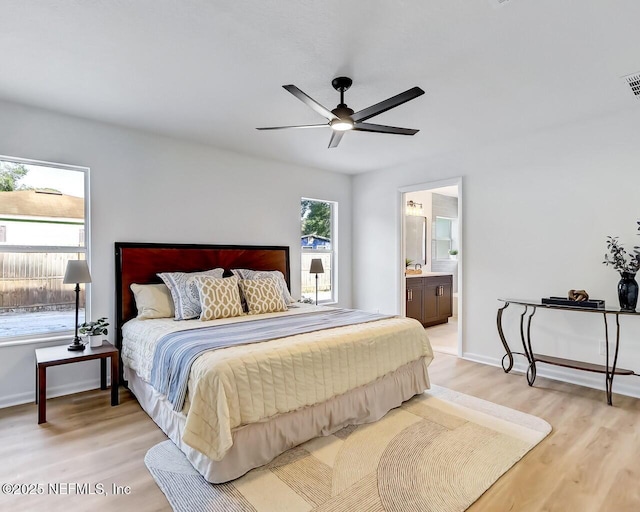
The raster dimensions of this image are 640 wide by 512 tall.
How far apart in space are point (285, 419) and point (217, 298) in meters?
1.45

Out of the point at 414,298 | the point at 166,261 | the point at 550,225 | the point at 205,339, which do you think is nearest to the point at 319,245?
the point at 414,298

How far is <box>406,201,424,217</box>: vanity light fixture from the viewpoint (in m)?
6.84

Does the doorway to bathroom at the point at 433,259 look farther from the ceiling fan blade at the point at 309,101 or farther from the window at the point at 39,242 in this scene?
the window at the point at 39,242

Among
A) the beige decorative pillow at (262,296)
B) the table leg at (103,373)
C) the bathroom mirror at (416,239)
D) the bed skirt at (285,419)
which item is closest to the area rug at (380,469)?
the bed skirt at (285,419)

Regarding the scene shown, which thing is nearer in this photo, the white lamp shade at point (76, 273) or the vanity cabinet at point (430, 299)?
the white lamp shade at point (76, 273)

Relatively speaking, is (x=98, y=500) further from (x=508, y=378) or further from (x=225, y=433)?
(x=508, y=378)

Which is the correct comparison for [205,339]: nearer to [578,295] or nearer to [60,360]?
[60,360]

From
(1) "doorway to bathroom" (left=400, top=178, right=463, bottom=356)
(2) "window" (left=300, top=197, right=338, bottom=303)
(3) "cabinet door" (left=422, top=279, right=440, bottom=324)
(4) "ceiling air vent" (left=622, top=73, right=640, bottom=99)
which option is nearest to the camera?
(4) "ceiling air vent" (left=622, top=73, right=640, bottom=99)

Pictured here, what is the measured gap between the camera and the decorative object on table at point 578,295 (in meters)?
3.22

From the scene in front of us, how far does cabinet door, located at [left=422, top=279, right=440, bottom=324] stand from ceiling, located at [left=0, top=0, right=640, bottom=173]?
2982 millimetres

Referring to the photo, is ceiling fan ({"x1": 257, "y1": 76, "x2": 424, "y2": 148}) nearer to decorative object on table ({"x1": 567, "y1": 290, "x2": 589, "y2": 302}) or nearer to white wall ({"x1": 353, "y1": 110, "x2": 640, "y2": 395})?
white wall ({"x1": 353, "y1": 110, "x2": 640, "y2": 395})

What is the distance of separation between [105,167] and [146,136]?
1.79ft

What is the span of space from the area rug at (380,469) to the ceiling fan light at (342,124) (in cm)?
218

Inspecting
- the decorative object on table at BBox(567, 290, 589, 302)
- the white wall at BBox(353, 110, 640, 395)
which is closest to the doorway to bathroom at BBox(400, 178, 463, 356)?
the white wall at BBox(353, 110, 640, 395)
